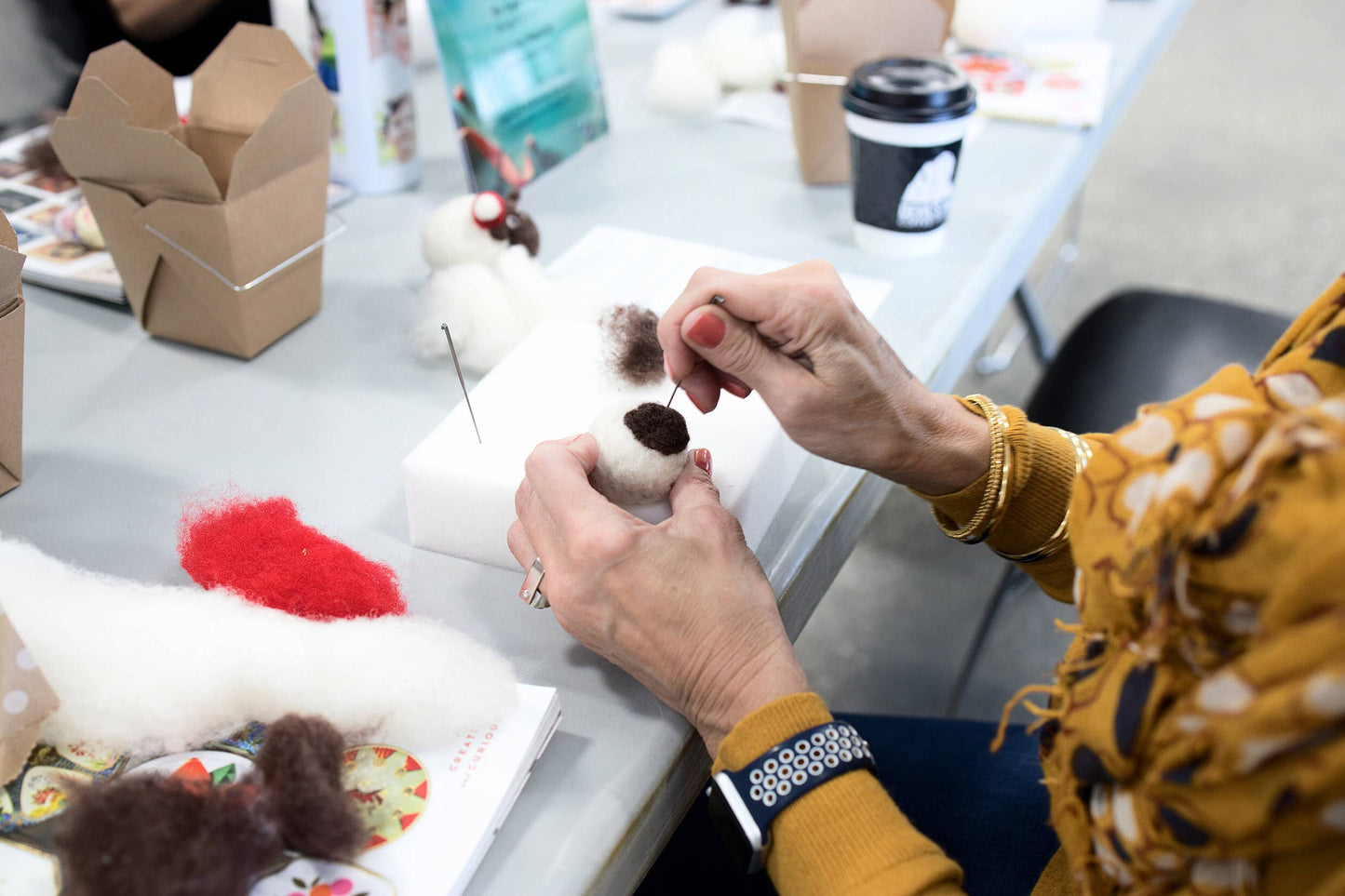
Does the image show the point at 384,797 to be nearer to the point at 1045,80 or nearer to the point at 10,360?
the point at 10,360

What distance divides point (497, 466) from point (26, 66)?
3.43 feet

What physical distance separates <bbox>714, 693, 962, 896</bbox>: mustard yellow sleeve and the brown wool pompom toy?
0.79ft

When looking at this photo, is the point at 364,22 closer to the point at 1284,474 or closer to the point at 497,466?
the point at 497,466

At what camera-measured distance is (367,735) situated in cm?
60

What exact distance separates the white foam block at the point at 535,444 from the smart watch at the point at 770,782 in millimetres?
201

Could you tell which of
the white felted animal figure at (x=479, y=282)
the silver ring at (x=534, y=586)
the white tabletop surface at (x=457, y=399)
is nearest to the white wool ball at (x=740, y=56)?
the white tabletop surface at (x=457, y=399)

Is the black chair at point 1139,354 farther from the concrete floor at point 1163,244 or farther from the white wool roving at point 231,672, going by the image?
the white wool roving at point 231,672

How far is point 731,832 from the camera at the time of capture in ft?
2.02

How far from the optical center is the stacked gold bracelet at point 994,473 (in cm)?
82

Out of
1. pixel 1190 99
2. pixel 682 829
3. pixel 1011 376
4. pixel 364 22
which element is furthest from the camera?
pixel 1190 99

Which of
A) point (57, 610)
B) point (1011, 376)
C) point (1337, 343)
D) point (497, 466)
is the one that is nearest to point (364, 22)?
point (497, 466)

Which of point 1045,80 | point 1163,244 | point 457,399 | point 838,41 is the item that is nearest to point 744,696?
point 457,399

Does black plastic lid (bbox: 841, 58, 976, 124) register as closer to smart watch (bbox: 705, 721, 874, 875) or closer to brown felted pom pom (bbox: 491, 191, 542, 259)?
brown felted pom pom (bbox: 491, 191, 542, 259)

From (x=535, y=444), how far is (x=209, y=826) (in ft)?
1.22
